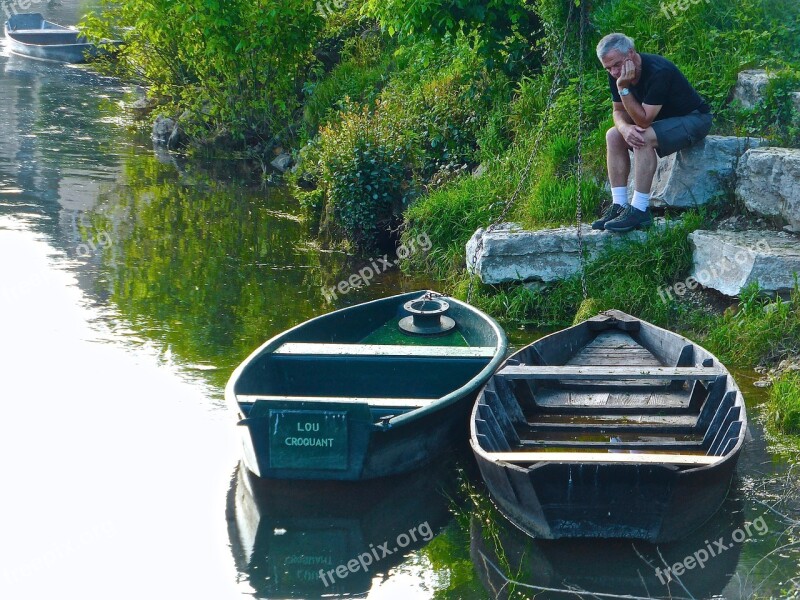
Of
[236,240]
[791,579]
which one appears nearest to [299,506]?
[791,579]

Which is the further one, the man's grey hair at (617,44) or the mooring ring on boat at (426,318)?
the man's grey hair at (617,44)

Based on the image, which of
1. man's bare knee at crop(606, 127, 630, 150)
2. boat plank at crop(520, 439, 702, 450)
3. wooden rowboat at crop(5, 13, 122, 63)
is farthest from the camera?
wooden rowboat at crop(5, 13, 122, 63)

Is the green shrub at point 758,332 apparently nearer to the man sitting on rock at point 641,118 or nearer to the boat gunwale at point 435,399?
the man sitting on rock at point 641,118

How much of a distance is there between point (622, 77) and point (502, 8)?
3438mm

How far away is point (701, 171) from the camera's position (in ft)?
29.8

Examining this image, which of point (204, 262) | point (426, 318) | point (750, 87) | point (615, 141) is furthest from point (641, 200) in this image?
point (204, 262)

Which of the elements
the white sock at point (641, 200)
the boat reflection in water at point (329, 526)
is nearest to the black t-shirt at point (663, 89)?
the white sock at point (641, 200)

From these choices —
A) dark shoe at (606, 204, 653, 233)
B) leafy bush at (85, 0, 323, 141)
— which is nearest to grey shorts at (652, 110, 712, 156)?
dark shoe at (606, 204, 653, 233)

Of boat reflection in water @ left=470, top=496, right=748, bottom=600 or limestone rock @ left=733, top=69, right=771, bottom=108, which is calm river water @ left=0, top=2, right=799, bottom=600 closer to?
boat reflection in water @ left=470, top=496, right=748, bottom=600

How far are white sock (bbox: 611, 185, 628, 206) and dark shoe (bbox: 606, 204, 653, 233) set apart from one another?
8 cm

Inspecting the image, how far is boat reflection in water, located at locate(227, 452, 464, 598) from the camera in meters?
5.52

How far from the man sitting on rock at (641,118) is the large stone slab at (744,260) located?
0.61 m

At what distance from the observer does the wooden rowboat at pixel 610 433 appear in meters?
5.25

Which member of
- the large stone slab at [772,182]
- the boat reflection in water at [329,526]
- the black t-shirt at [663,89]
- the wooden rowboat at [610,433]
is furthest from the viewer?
the large stone slab at [772,182]
